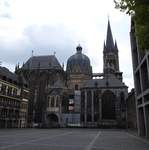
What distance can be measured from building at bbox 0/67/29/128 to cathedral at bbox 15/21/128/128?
1238 cm

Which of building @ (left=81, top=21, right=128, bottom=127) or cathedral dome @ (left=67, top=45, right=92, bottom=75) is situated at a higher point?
cathedral dome @ (left=67, top=45, right=92, bottom=75)

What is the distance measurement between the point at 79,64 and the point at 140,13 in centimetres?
8745

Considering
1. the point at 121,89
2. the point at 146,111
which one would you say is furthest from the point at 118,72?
the point at 146,111

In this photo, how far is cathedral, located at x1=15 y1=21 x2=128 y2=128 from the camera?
78.8 meters

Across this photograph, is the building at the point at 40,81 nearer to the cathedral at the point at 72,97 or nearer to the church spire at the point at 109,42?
the cathedral at the point at 72,97

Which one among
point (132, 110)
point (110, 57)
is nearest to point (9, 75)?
point (132, 110)

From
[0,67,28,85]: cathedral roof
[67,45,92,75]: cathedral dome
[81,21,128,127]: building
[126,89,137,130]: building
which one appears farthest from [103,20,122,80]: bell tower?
[0,67,28,85]: cathedral roof

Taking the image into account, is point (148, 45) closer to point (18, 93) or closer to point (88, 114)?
point (18, 93)

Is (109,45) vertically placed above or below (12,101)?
above

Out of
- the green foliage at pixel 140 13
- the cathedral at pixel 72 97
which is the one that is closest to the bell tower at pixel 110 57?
the cathedral at pixel 72 97

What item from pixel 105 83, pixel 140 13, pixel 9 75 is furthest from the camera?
pixel 105 83

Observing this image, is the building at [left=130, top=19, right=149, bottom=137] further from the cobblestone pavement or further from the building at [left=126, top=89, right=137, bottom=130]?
the building at [left=126, top=89, right=137, bottom=130]

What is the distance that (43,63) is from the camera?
98000 mm

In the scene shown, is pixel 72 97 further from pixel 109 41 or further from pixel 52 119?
pixel 109 41
